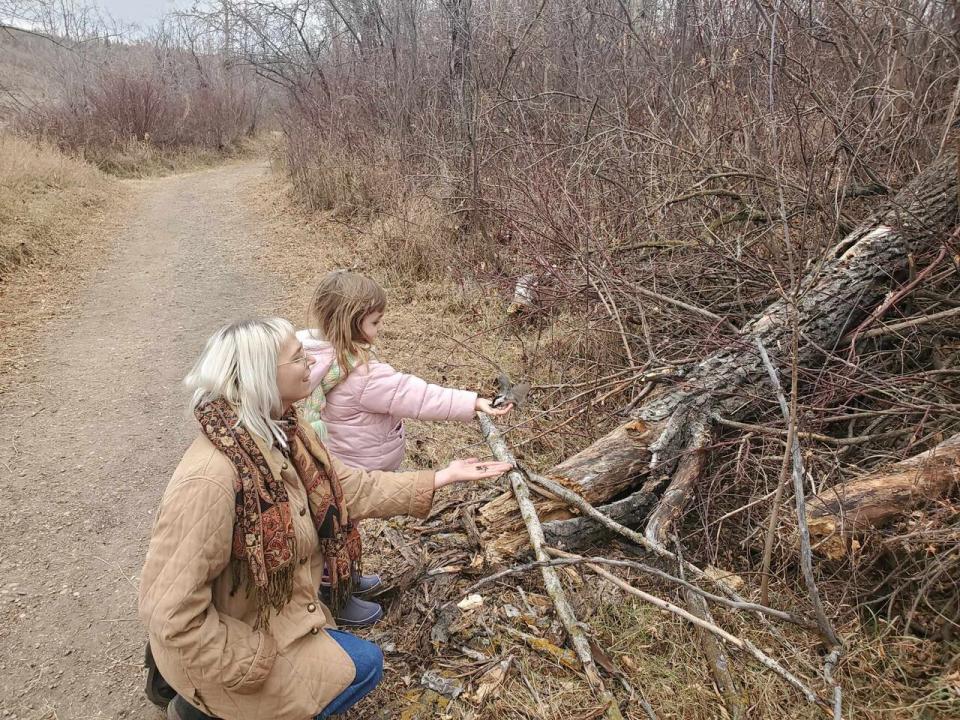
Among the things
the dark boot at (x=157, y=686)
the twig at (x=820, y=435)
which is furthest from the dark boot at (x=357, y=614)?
the twig at (x=820, y=435)

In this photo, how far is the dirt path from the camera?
2480 mm

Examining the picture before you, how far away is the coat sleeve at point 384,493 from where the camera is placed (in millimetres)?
2162

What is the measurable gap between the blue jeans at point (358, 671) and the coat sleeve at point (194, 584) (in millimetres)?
343

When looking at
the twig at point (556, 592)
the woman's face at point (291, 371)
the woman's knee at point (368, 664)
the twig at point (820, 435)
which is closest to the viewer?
the woman's face at point (291, 371)

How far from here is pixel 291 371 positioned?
177 cm

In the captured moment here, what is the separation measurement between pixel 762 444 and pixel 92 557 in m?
3.32

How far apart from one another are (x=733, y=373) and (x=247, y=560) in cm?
233

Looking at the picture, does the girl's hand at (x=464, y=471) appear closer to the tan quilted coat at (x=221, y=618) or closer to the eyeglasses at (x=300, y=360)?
the tan quilted coat at (x=221, y=618)

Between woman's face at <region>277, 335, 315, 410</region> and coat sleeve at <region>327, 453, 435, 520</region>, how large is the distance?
0.43 metres

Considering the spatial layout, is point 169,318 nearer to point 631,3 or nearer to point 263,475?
point 263,475

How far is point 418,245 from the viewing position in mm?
6879

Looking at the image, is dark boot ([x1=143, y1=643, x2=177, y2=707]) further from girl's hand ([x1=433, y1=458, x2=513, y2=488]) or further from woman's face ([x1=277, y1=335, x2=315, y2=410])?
girl's hand ([x1=433, y1=458, x2=513, y2=488])

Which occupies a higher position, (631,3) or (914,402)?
(631,3)

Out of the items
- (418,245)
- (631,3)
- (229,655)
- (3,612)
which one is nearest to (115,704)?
(3,612)
